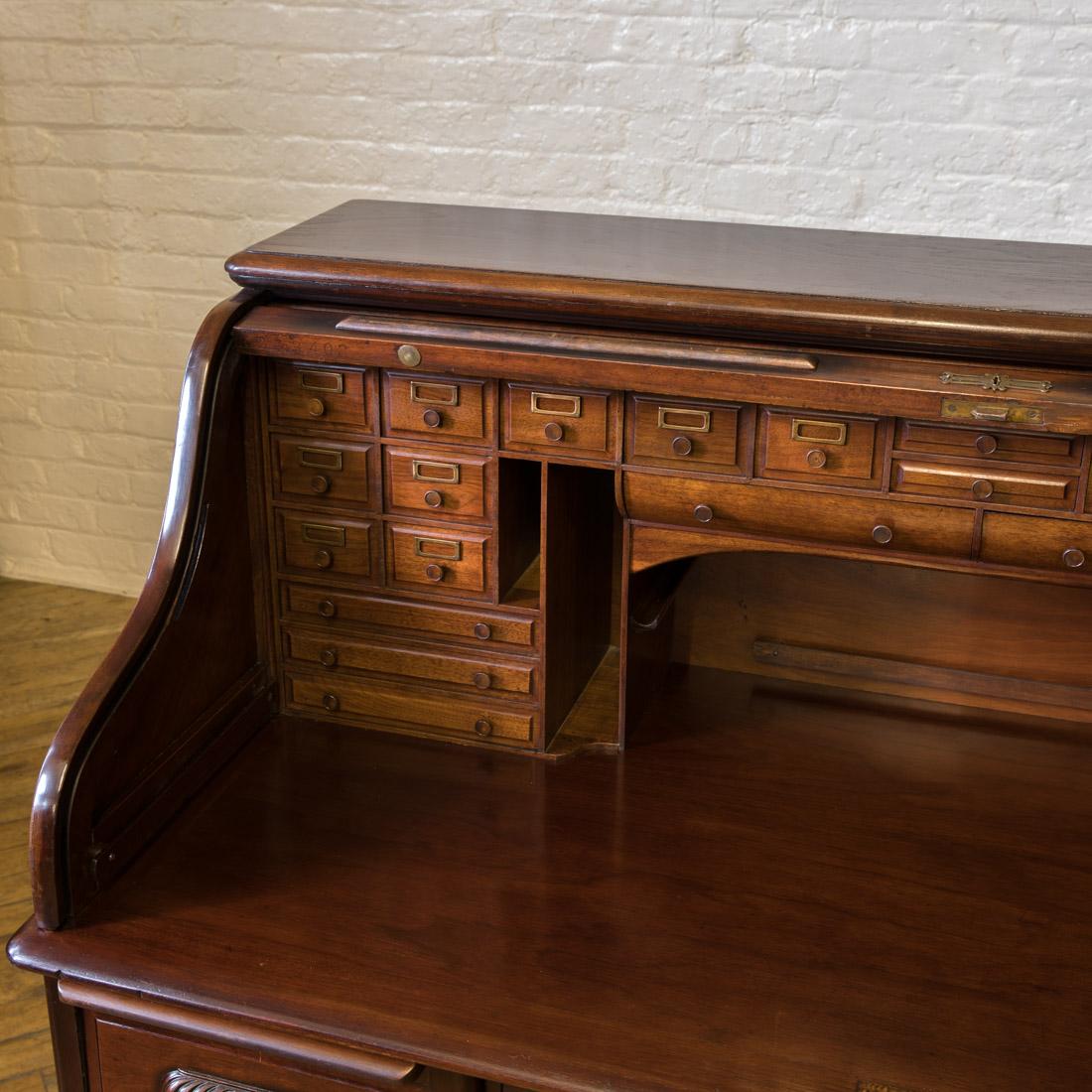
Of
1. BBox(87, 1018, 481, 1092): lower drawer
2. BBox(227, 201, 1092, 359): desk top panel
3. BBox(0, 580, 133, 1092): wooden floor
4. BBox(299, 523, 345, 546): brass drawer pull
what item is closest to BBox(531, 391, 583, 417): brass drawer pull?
BBox(227, 201, 1092, 359): desk top panel

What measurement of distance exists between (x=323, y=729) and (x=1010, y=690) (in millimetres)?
996

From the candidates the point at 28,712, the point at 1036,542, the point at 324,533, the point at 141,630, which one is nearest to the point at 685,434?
the point at 1036,542

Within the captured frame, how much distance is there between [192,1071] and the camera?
5.12ft

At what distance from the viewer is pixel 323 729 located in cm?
200

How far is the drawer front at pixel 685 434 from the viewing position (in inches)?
66.1

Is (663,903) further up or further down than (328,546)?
further down

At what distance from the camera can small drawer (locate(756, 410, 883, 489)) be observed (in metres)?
1.63

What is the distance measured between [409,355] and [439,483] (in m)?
0.19

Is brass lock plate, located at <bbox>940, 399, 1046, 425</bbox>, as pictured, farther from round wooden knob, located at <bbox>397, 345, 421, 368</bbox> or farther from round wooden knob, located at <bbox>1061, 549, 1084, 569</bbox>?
round wooden knob, located at <bbox>397, 345, 421, 368</bbox>

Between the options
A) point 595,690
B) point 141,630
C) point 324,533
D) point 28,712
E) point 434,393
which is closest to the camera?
point 141,630

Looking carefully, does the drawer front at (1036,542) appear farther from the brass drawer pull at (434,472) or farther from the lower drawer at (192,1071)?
the lower drawer at (192,1071)

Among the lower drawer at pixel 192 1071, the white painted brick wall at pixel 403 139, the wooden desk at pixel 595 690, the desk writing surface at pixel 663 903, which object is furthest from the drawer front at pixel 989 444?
the white painted brick wall at pixel 403 139

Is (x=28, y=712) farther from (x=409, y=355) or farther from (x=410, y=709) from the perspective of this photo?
(x=409, y=355)

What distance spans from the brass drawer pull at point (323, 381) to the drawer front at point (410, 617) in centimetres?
29
